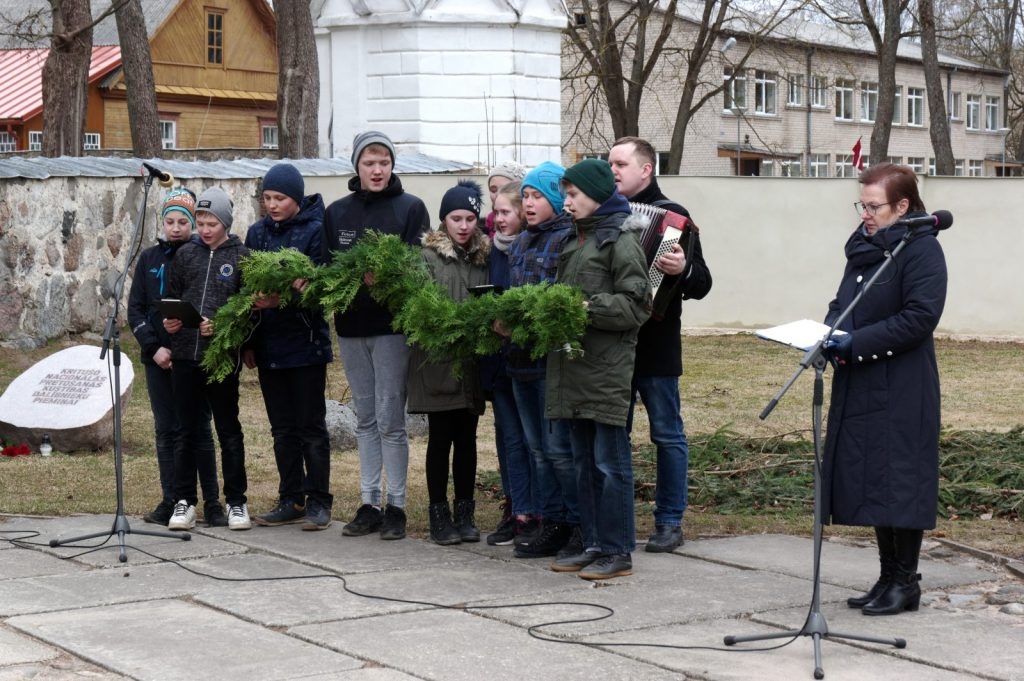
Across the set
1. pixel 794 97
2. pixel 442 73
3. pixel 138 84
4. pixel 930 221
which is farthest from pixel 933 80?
pixel 930 221

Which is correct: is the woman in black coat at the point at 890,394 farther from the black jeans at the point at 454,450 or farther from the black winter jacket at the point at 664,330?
the black jeans at the point at 454,450

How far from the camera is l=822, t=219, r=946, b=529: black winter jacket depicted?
5.91m

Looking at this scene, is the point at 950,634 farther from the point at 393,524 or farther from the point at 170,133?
the point at 170,133

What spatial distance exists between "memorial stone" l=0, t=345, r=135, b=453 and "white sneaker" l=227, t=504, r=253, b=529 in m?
3.13

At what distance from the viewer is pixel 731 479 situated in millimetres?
9461

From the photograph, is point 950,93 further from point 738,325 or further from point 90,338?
point 90,338

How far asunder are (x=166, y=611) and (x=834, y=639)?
2597mm

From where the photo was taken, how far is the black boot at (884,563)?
240 inches

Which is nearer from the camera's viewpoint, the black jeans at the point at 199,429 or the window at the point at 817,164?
the black jeans at the point at 199,429

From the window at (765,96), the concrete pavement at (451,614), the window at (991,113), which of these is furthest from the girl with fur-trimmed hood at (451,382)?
the window at (991,113)

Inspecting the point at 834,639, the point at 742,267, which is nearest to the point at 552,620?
the point at 834,639

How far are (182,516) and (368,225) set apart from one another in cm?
181

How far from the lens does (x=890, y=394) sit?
19.6ft

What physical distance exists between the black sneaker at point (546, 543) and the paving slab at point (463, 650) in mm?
1143
